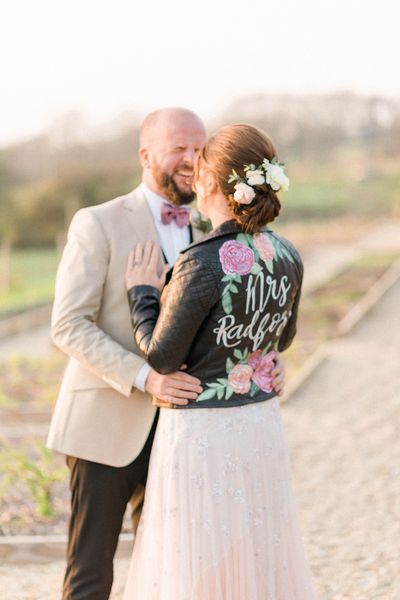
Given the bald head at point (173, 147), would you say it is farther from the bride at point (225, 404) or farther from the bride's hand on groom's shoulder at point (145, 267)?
the bride at point (225, 404)

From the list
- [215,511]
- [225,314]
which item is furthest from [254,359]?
[215,511]

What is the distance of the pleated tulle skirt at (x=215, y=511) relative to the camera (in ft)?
8.39

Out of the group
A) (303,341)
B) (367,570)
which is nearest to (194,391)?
(367,570)

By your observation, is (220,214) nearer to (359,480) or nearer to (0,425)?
(359,480)

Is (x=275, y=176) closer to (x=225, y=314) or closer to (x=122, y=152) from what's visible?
(x=225, y=314)

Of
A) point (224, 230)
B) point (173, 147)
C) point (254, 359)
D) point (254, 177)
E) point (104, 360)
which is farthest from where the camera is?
point (173, 147)

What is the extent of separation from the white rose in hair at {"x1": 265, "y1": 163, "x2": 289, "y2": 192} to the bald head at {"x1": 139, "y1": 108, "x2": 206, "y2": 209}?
49cm

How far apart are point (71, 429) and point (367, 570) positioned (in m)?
1.74

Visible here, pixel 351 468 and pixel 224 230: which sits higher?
pixel 224 230

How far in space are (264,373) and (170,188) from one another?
67 centimetres

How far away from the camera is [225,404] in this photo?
8.49ft

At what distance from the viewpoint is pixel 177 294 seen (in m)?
2.48

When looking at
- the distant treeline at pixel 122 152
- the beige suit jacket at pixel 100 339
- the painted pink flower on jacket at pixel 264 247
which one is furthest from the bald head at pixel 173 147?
the distant treeline at pixel 122 152

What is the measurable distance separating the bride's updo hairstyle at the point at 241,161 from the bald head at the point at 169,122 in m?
0.39
